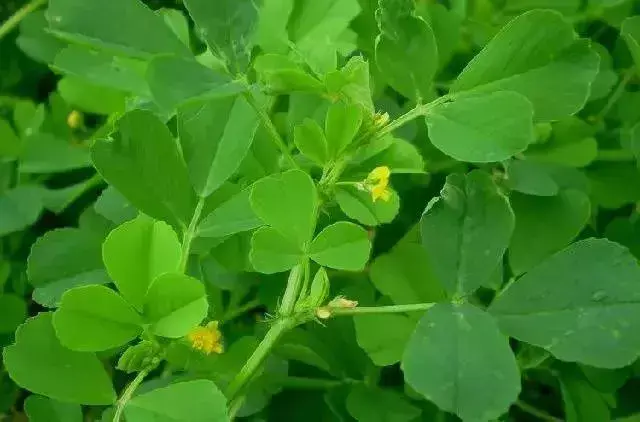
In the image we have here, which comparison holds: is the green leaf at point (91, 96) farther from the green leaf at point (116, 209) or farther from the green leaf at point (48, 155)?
the green leaf at point (116, 209)

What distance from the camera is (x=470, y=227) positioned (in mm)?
599

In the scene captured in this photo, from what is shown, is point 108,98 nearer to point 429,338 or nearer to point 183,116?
point 183,116

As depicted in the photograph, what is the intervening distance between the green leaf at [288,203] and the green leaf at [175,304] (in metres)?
0.07

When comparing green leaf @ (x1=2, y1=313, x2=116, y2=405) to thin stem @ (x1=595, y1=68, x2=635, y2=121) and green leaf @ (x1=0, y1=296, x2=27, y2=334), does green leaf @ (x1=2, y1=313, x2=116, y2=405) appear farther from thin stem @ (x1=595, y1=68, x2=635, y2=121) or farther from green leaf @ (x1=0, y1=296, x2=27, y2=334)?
thin stem @ (x1=595, y1=68, x2=635, y2=121)

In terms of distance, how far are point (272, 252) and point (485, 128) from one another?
0.17 meters

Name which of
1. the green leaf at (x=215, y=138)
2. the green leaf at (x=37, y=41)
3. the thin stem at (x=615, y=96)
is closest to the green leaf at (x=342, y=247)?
the green leaf at (x=215, y=138)

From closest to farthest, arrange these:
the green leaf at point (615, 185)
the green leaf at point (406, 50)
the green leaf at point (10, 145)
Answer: the green leaf at point (406, 50)
the green leaf at point (615, 185)
the green leaf at point (10, 145)

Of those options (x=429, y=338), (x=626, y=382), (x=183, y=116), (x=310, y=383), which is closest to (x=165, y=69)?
(x=183, y=116)

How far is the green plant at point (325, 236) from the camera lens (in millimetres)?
537

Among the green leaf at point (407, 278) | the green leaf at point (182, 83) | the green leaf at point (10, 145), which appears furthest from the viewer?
the green leaf at point (10, 145)

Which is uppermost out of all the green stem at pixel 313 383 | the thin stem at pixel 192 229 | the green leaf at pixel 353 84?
the green leaf at pixel 353 84

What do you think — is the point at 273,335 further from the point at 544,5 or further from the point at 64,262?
the point at 544,5

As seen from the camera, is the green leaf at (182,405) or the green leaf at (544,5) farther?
the green leaf at (544,5)

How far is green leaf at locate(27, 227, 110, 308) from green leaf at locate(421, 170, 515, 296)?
0.28m
